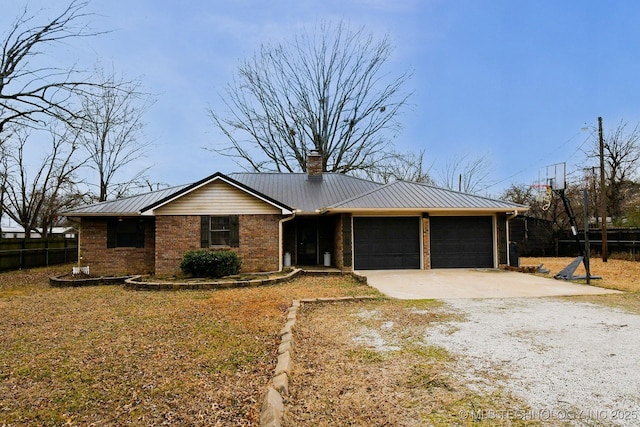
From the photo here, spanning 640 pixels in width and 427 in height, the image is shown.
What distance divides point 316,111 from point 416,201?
1623 centimetres

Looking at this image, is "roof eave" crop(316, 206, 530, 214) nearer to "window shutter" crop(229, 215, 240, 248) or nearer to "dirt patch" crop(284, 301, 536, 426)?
"window shutter" crop(229, 215, 240, 248)

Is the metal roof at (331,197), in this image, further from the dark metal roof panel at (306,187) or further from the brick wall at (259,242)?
the brick wall at (259,242)

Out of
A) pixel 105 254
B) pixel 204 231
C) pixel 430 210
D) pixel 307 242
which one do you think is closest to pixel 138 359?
pixel 204 231

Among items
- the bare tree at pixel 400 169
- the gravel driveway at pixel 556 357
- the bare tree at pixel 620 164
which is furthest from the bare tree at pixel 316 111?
the gravel driveway at pixel 556 357

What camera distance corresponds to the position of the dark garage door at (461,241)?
14.2 m

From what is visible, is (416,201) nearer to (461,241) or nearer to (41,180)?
(461,241)

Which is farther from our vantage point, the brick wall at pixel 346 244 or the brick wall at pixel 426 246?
the brick wall at pixel 426 246

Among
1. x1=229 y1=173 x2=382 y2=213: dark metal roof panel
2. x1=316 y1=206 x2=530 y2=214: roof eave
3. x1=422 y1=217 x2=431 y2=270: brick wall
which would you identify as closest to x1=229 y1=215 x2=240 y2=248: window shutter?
x1=229 y1=173 x2=382 y2=213: dark metal roof panel

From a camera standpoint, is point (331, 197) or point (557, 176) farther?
point (331, 197)

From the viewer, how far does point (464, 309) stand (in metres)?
7.29

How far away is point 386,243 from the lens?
14.0 metres

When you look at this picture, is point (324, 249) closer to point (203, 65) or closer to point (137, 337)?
point (203, 65)

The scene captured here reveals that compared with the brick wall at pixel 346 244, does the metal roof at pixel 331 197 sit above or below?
above

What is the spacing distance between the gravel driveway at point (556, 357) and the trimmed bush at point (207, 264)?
7.24m
